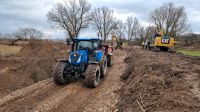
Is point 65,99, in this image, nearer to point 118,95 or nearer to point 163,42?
point 118,95

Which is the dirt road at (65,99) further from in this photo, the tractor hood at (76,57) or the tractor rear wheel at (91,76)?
the tractor hood at (76,57)

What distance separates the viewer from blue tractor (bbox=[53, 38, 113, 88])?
542 inches

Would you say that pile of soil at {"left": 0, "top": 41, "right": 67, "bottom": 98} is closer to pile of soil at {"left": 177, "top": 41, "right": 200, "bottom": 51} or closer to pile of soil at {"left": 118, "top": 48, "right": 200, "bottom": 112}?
pile of soil at {"left": 118, "top": 48, "right": 200, "bottom": 112}

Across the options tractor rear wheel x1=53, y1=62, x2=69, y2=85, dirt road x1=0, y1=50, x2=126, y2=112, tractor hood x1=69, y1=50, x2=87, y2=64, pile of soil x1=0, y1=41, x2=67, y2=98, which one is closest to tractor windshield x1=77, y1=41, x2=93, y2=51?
tractor hood x1=69, y1=50, x2=87, y2=64

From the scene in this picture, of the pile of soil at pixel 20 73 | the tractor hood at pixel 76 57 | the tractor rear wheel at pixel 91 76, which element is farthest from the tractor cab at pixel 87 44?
the pile of soil at pixel 20 73

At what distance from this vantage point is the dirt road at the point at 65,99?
10.9 m

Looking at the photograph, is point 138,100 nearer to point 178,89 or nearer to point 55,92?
point 178,89

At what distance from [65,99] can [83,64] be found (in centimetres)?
309

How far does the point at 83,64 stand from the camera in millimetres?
14750

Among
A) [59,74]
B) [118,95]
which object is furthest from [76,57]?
[118,95]

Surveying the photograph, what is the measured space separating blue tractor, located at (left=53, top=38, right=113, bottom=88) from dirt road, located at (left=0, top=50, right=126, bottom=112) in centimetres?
40

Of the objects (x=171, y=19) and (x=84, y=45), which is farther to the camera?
(x=171, y=19)

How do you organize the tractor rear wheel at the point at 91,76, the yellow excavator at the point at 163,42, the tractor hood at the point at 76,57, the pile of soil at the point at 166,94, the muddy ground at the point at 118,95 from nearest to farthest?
the pile of soil at the point at 166,94
the muddy ground at the point at 118,95
the tractor rear wheel at the point at 91,76
the tractor hood at the point at 76,57
the yellow excavator at the point at 163,42

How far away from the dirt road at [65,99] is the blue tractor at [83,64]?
15.6 inches
